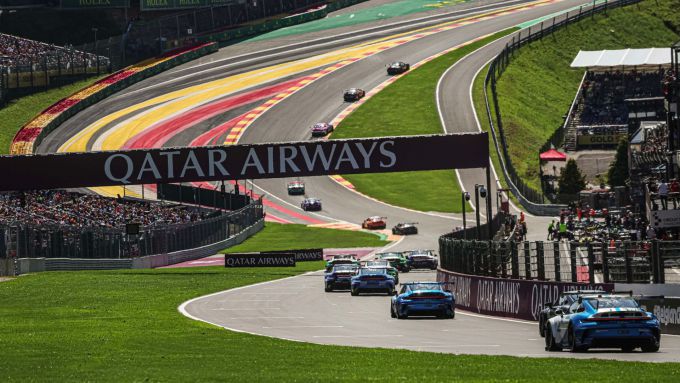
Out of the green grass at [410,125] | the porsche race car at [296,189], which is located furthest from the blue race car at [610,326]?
the porsche race car at [296,189]

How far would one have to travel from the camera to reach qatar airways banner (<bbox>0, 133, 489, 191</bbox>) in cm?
6269

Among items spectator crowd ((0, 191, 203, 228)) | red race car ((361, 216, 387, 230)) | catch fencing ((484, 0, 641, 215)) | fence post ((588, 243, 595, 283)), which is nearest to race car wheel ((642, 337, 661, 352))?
fence post ((588, 243, 595, 283))

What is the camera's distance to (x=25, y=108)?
121m

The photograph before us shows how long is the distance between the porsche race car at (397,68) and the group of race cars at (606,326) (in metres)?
112

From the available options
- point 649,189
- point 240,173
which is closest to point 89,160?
point 240,173

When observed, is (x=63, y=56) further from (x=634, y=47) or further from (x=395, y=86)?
(x=634, y=47)

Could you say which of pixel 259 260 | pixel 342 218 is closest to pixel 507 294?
pixel 259 260

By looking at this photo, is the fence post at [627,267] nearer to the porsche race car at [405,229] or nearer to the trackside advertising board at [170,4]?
the porsche race car at [405,229]

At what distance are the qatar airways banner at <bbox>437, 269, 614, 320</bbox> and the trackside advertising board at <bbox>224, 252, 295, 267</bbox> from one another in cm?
2959

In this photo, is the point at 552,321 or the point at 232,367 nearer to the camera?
the point at 232,367

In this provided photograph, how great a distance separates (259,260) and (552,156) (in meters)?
41.0

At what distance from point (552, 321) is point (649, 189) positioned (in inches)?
1176

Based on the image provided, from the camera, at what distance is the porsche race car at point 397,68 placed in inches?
5389

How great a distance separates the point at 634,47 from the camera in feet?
453
